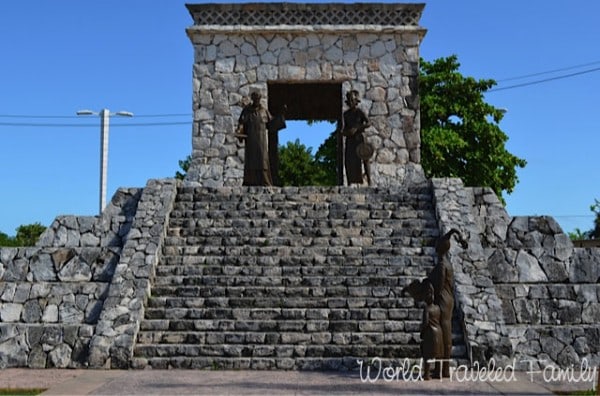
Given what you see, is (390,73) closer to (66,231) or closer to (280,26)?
(280,26)

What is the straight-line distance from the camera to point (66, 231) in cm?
1130

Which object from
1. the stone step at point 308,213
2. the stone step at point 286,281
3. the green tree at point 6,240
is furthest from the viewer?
the green tree at point 6,240

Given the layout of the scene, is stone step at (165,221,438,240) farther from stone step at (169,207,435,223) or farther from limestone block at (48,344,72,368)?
limestone block at (48,344,72,368)

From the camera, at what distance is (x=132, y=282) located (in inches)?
380

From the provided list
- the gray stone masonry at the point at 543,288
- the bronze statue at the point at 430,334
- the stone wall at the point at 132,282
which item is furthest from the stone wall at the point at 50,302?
the gray stone masonry at the point at 543,288

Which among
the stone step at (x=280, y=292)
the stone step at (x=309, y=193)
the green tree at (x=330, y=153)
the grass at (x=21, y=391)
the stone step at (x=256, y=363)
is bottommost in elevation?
the grass at (x=21, y=391)

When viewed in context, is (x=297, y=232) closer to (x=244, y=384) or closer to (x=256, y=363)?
(x=256, y=363)

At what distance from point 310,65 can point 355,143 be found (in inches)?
105

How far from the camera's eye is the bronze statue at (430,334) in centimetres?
750

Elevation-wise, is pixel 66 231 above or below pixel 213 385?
above

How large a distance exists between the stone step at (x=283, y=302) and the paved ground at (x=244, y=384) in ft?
4.36

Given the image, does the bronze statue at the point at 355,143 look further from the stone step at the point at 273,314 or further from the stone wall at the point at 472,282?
the stone step at the point at 273,314

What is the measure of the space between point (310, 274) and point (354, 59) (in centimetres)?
673

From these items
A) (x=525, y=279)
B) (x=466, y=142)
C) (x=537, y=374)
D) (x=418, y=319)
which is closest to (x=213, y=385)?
(x=418, y=319)
